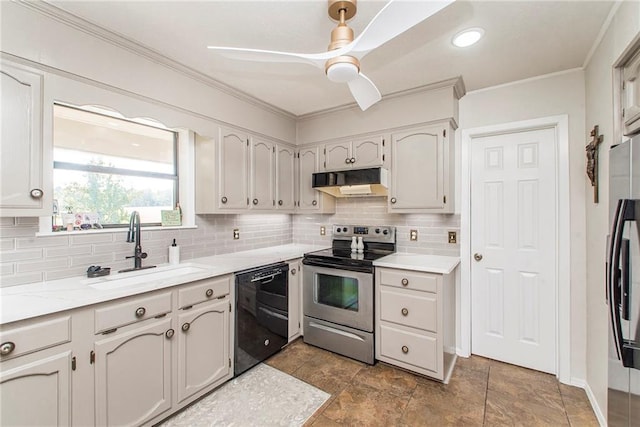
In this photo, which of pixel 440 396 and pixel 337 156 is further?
pixel 337 156

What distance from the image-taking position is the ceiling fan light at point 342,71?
1327mm

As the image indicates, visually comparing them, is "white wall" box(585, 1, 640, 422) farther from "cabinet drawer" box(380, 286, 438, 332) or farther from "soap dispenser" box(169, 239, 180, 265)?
"soap dispenser" box(169, 239, 180, 265)

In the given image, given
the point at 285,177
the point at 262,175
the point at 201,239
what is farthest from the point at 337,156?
the point at 201,239

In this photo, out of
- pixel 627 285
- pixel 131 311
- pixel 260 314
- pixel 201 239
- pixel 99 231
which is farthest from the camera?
pixel 201 239

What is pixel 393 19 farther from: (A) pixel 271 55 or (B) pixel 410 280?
(B) pixel 410 280

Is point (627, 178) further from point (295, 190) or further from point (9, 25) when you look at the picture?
point (9, 25)

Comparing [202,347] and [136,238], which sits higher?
[136,238]

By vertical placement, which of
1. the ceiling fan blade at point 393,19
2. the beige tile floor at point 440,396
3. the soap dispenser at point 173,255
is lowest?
the beige tile floor at point 440,396

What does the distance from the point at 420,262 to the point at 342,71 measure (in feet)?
5.91

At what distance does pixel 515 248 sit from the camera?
250 centimetres

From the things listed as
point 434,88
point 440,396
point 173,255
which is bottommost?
point 440,396

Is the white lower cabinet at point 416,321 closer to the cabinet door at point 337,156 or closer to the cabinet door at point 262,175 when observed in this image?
the cabinet door at point 337,156

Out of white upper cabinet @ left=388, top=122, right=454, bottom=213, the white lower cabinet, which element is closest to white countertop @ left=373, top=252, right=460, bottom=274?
the white lower cabinet

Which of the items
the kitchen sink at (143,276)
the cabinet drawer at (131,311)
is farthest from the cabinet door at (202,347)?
the kitchen sink at (143,276)
